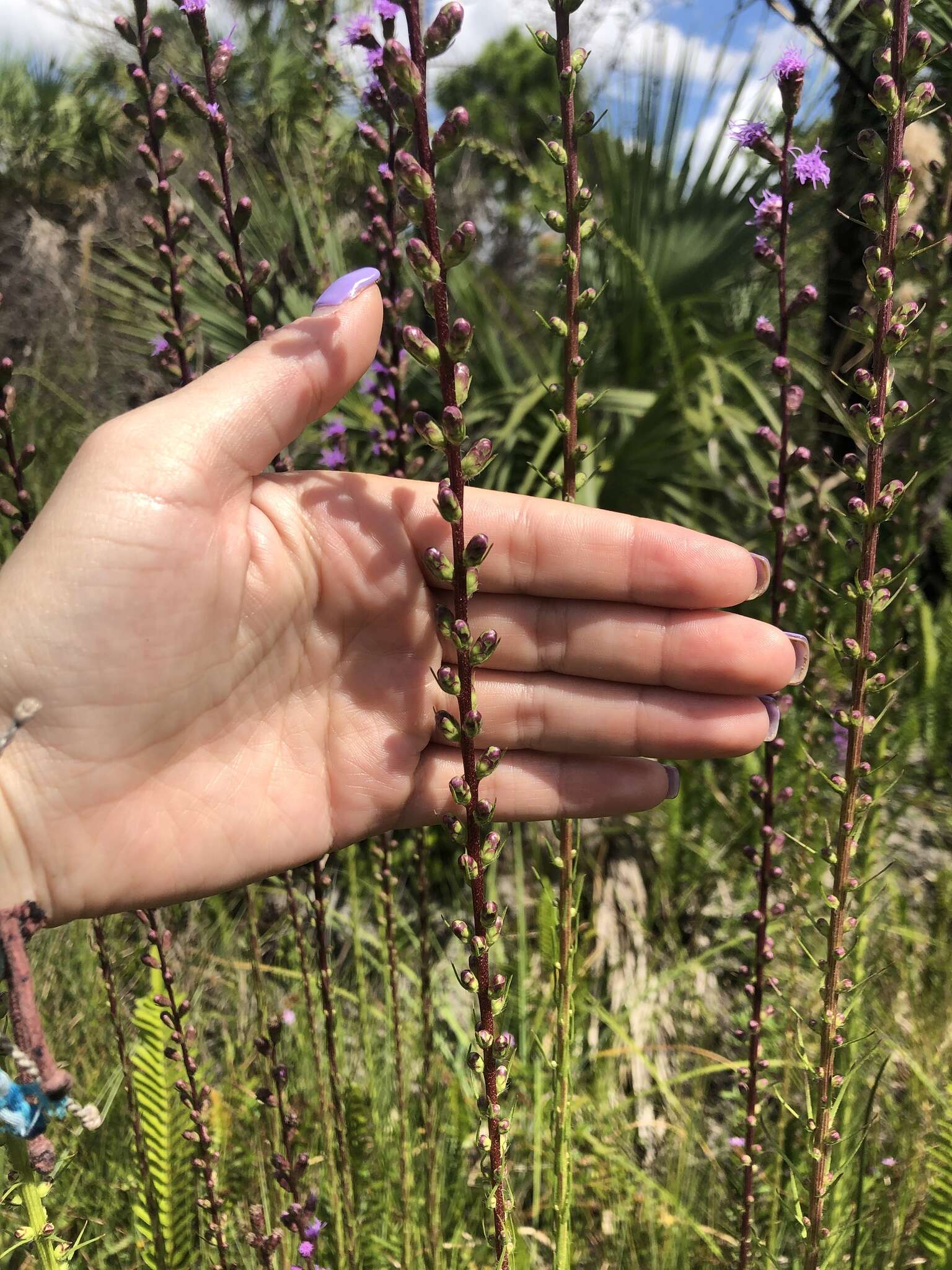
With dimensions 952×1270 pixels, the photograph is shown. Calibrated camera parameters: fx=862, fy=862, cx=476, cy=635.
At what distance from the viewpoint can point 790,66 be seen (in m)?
1.34

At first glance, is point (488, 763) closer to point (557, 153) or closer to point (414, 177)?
point (414, 177)

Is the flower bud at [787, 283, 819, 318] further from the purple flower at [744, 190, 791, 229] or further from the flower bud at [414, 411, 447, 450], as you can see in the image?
the flower bud at [414, 411, 447, 450]

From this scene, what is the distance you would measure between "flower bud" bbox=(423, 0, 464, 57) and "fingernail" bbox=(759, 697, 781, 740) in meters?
1.13

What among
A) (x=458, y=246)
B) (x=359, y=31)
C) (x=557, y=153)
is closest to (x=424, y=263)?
(x=458, y=246)

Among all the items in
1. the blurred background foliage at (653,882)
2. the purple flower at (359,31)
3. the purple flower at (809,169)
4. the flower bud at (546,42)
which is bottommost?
the blurred background foliage at (653,882)

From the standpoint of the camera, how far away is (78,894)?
137cm

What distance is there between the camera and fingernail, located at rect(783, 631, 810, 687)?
1.51m

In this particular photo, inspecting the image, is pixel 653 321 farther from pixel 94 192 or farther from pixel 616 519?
pixel 94 192

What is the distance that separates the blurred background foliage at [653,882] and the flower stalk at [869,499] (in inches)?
2.2

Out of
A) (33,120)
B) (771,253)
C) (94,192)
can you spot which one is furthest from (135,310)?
(33,120)

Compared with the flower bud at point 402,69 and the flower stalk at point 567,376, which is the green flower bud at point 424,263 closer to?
the flower bud at point 402,69

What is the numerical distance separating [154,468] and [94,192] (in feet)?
31.6

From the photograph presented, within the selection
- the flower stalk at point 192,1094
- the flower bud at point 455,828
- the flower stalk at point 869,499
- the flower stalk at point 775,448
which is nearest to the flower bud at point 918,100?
the flower stalk at point 869,499

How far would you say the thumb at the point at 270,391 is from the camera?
131 centimetres
